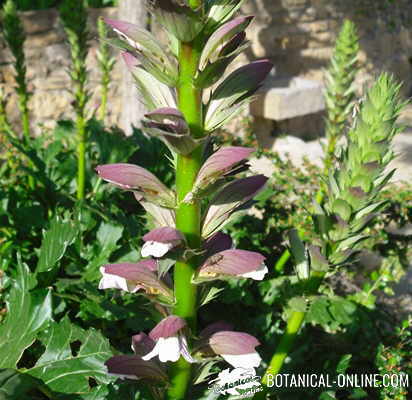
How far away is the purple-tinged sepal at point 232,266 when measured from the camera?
1.22 m

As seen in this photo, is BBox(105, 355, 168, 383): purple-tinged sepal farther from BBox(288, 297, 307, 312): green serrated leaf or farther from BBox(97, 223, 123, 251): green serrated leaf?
BBox(97, 223, 123, 251): green serrated leaf

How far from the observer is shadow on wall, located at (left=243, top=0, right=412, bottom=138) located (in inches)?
262

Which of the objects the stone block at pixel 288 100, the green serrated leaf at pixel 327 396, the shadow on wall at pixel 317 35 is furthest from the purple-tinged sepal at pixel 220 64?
the stone block at pixel 288 100

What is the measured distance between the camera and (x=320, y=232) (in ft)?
5.24

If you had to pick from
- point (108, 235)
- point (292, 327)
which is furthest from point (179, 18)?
point (108, 235)

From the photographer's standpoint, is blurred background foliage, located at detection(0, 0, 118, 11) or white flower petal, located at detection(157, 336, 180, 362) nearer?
white flower petal, located at detection(157, 336, 180, 362)

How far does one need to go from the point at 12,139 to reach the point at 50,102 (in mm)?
2535

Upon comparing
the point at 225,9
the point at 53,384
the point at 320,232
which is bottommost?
the point at 53,384

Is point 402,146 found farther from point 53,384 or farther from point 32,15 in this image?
point 53,384

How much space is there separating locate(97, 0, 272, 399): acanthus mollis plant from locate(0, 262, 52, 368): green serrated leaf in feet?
1.66

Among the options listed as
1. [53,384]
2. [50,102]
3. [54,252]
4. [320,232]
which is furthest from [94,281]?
[50,102]

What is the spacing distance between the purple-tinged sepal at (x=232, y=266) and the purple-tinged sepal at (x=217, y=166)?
176mm

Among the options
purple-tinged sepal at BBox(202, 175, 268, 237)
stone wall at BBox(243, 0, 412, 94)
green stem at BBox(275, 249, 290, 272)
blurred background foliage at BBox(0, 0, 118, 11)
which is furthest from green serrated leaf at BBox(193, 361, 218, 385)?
stone wall at BBox(243, 0, 412, 94)

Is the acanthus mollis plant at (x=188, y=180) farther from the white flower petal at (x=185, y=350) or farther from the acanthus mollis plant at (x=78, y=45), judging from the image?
the acanthus mollis plant at (x=78, y=45)
